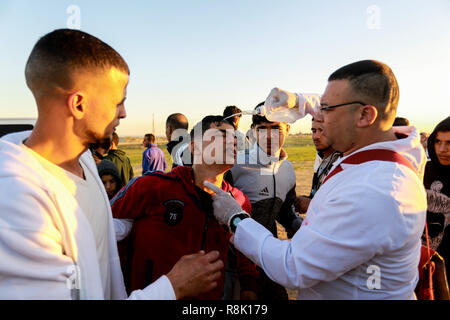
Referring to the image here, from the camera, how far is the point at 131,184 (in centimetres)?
244

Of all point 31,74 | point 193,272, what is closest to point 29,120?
point 31,74

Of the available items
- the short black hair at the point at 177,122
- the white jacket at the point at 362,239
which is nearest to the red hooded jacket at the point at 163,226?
the white jacket at the point at 362,239

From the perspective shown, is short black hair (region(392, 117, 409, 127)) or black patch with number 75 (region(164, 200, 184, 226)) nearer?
black patch with number 75 (region(164, 200, 184, 226))

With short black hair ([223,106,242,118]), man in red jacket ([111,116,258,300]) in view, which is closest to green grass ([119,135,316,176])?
short black hair ([223,106,242,118])

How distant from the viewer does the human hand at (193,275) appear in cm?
153

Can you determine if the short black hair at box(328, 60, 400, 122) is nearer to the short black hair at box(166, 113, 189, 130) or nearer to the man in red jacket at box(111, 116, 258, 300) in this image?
the man in red jacket at box(111, 116, 258, 300)

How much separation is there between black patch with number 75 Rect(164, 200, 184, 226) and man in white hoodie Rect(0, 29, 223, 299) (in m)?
0.58

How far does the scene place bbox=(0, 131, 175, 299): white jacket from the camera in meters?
1.10

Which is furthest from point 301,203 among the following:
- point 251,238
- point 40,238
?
point 40,238

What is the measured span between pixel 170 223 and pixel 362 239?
57.5 inches

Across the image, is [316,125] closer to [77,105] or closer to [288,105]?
[288,105]

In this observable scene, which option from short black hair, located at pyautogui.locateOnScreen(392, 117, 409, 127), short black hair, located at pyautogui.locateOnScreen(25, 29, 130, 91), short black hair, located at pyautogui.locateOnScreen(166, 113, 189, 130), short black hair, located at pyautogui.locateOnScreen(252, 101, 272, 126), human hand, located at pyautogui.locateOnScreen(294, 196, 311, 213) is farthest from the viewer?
short black hair, located at pyautogui.locateOnScreen(166, 113, 189, 130)

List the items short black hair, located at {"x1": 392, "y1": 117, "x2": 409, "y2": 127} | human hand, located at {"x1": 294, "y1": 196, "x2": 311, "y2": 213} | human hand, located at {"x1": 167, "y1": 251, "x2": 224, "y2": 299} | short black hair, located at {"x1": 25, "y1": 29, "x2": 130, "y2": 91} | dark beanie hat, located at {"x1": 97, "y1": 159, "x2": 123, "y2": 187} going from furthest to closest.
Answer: short black hair, located at {"x1": 392, "y1": 117, "x2": 409, "y2": 127}, dark beanie hat, located at {"x1": 97, "y1": 159, "x2": 123, "y2": 187}, human hand, located at {"x1": 294, "y1": 196, "x2": 311, "y2": 213}, human hand, located at {"x1": 167, "y1": 251, "x2": 224, "y2": 299}, short black hair, located at {"x1": 25, "y1": 29, "x2": 130, "y2": 91}

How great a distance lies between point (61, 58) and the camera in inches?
52.8
